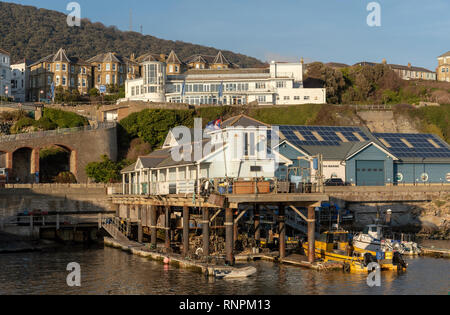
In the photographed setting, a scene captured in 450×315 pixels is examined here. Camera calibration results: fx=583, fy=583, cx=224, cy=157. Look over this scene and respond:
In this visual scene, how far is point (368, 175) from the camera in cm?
6956

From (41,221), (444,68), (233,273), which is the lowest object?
(233,273)

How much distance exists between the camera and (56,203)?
64.6 meters

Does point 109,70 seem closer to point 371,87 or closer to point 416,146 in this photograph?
point 371,87

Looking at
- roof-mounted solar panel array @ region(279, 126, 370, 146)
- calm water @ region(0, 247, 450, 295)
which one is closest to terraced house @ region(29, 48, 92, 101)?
roof-mounted solar panel array @ region(279, 126, 370, 146)

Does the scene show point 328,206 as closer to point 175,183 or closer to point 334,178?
point 334,178

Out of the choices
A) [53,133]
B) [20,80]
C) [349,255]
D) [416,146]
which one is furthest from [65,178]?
[20,80]

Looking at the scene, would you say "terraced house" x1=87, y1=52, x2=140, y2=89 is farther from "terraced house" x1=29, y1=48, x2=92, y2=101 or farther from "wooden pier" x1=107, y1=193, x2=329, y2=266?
"wooden pier" x1=107, y1=193, x2=329, y2=266

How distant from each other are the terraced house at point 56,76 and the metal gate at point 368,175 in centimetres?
8607

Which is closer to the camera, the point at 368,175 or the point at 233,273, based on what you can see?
the point at 233,273

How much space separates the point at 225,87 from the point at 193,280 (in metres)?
82.6

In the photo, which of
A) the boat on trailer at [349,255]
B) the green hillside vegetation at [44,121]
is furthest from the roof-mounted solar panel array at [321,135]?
the green hillside vegetation at [44,121]

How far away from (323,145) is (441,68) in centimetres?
12069

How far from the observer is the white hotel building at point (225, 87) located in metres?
111
